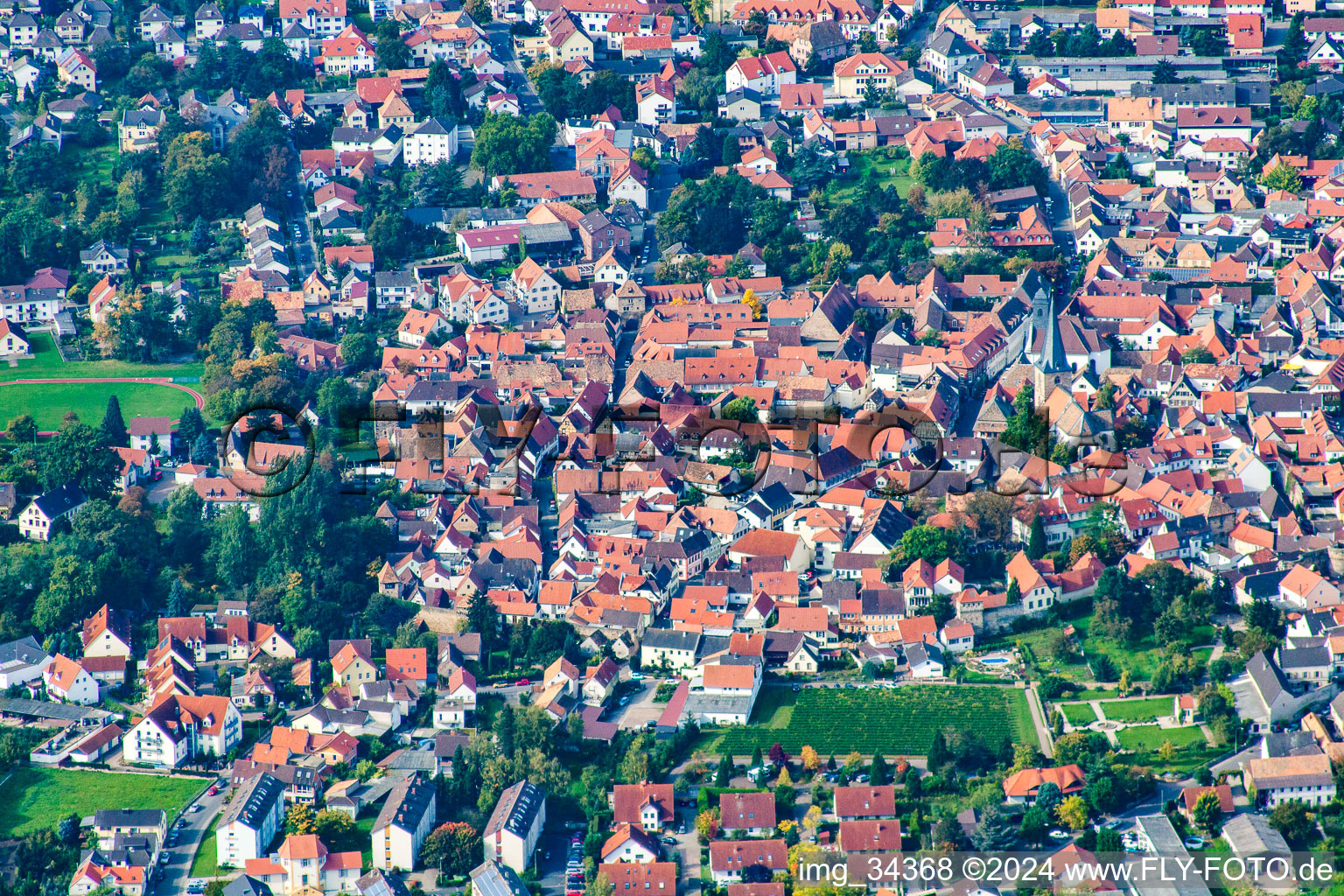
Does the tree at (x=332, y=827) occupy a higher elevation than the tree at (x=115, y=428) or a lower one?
lower

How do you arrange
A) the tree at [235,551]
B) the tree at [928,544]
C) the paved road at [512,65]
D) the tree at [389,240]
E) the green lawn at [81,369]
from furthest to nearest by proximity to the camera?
1. the paved road at [512,65]
2. the tree at [389,240]
3. the green lawn at [81,369]
4. the tree at [235,551]
5. the tree at [928,544]

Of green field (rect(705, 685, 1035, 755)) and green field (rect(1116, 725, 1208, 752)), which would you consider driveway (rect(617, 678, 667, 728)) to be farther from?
green field (rect(1116, 725, 1208, 752))

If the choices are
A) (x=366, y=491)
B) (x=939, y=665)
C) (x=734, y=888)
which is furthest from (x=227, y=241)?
(x=734, y=888)

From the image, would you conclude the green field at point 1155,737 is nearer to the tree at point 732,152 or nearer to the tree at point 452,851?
the tree at point 452,851

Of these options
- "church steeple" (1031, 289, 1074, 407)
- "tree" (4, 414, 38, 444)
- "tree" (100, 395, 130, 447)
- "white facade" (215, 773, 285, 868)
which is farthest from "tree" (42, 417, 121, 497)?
"church steeple" (1031, 289, 1074, 407)

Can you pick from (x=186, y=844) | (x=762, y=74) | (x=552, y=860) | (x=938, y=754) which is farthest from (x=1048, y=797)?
(x=762, y=74)

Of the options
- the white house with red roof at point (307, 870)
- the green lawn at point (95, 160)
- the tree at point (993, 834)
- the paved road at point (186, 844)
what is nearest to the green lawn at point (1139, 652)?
the tree at point (993, 834)

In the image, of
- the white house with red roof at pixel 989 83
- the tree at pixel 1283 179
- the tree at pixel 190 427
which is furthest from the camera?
the white house with red roof at pixel 989 83

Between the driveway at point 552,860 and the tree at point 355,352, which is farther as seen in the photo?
the tree at point 355,352
